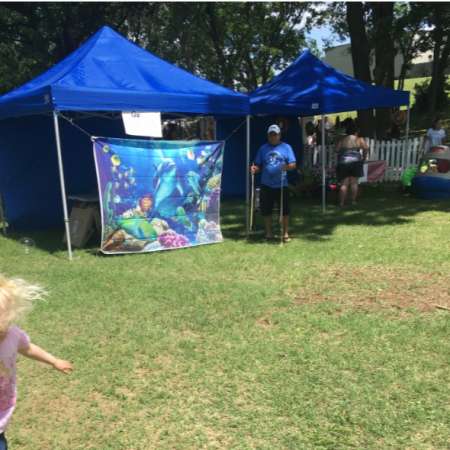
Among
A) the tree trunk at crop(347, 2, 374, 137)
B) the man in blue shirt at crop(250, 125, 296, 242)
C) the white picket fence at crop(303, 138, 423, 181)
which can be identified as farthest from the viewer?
the tree trunk at crop(347, 2, 374, 137)

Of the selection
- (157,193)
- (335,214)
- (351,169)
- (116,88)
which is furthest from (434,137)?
(116,88)

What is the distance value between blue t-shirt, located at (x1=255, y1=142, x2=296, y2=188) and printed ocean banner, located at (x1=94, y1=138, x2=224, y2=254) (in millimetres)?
738

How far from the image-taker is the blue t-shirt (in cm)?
718

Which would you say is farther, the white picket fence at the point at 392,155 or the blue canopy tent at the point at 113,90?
the white picket fence at the point at 392,155

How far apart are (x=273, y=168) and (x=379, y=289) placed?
2690mm

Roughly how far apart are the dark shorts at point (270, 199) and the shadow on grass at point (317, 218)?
483mm

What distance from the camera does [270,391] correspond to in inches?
131

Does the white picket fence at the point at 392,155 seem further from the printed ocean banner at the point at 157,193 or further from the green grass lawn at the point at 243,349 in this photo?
the green grass lawn at the point at 243,349

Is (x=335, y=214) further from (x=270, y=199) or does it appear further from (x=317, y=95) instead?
(x=270, y=199)

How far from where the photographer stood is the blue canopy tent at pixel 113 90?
250 inches

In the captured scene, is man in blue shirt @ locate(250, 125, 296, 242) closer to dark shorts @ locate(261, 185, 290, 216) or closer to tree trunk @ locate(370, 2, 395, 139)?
dark shorts @ locate(261, 185, 290, 216)

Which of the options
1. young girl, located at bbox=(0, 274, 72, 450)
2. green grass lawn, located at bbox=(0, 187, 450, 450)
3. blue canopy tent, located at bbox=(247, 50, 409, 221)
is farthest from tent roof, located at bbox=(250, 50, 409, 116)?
young girl, located at bbox=(0, 274, 72, 450)

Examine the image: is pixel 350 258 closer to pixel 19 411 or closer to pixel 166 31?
pixel 19 411

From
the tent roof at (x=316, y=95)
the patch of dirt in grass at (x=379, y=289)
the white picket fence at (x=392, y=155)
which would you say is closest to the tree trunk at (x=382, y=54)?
the white picket fence at (x=392, y=155)
